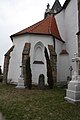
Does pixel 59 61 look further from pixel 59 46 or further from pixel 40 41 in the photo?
pixel 40 41

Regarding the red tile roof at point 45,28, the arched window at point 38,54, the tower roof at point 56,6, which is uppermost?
the tower roof at point 56,6

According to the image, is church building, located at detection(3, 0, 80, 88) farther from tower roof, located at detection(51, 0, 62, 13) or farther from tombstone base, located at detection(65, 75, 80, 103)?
tower roof, located at detection(51, 0, 62, 13)

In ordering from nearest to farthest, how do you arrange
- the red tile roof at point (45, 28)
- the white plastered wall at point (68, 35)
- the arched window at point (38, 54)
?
1. the white plastered wall at point (68, 35)
2. the arched window at point (38, 54)
3. the red tile roof at point (45, 28)

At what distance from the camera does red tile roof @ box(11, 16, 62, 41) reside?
837 inches

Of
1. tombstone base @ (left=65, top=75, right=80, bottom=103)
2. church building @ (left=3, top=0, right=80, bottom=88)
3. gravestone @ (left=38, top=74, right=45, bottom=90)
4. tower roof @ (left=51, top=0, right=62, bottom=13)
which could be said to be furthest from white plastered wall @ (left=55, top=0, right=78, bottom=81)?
tower roof @ (left=51, top=0, right=62, bottom=13)

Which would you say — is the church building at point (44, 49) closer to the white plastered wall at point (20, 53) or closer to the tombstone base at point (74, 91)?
the white plastered wall at point (20, 53)

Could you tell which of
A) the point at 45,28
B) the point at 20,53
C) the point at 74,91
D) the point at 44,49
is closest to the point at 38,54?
the point at 44,49

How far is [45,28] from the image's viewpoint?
73.5 ft

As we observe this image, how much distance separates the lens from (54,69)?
19.5 m

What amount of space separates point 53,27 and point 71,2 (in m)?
3.97

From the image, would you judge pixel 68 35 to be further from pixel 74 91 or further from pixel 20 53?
pixel 74 91

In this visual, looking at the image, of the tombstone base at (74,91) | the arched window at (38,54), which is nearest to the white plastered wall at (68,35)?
the arched window at (38,54)

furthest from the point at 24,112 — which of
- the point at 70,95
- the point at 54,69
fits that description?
the point at 54,69

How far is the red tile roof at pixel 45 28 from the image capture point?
21250mm
